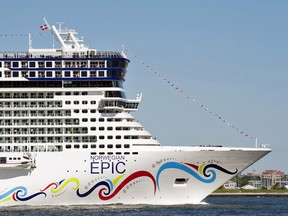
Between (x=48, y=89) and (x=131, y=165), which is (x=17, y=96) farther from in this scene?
(x=131, y=165)

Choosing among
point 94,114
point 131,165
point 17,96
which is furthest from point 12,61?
point 131,165

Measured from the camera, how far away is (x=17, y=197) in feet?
181

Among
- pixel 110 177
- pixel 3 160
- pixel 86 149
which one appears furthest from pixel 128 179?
pixel 3 160

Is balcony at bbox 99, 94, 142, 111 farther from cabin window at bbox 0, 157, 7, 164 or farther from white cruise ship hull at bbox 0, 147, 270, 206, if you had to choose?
cabin window at bbox 0, 157, 7, 164

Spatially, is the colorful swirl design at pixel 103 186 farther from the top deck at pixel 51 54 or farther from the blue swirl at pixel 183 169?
the top deck at pixel 51 54

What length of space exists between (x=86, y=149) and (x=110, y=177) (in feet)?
7.06

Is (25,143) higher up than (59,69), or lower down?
lower down

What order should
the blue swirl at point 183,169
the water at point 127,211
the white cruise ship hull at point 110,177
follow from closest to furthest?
the water at point 127,211
the white cruise ship hull at point 110,177
the blue swirl at point 183,169

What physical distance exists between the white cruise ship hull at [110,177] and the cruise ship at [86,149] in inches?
2.3

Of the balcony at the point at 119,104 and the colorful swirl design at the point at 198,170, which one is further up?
the balcony at the point at 119,104

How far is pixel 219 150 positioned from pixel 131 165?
525 cm

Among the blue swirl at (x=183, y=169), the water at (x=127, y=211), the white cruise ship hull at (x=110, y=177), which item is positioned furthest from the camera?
the blue swirl at (x=183, y=169)

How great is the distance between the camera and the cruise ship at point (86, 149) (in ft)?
180

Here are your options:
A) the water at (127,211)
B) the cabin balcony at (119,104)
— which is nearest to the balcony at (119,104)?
the cabin balcony at (119,104)
